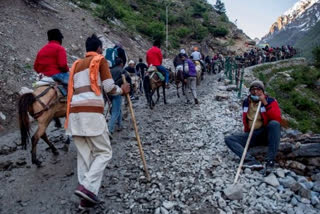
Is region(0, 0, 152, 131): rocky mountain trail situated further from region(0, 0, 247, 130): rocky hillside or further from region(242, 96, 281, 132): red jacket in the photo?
region(242, 96, 281, 132): red jacket

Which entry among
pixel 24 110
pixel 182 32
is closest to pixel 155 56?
pixel 24 110

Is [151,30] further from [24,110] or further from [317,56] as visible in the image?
[24,110]

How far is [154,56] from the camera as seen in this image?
30.5ft

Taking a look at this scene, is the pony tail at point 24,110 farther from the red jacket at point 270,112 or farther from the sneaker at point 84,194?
the red jacket at point 270,112

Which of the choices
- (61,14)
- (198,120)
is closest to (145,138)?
(198,120)

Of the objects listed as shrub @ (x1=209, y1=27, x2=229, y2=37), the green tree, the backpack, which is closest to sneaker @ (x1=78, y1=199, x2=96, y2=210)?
the backpack

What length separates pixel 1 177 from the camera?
4.77 m

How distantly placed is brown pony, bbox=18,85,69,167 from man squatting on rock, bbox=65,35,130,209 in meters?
1.72

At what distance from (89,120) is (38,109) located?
2.11 meters

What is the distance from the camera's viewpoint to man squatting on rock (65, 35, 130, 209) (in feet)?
10.8

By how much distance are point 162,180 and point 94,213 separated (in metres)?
1.24

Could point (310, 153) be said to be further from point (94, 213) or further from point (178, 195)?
point (94, 213)

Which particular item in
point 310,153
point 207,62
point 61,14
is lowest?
point 310,153

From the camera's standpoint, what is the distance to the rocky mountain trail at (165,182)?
360 centimetres
